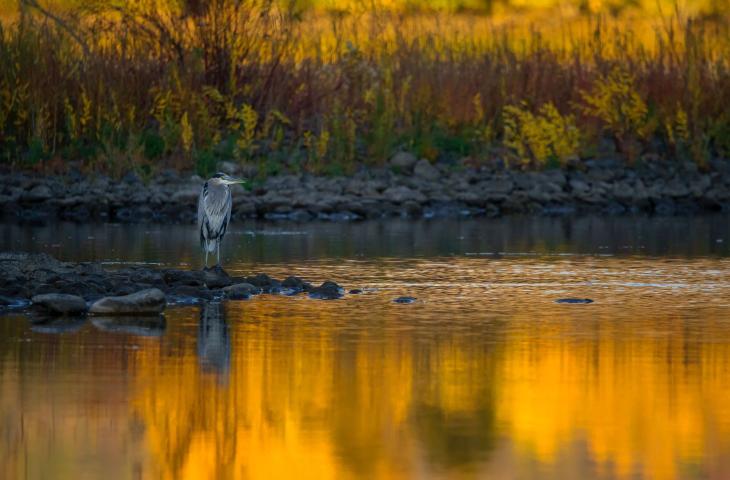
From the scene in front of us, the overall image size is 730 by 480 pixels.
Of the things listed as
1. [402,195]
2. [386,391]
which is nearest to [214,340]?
[386,391]

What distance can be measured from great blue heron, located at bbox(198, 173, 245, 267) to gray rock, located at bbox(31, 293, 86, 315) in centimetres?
369

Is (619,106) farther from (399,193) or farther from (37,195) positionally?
(37,195)

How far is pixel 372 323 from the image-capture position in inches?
510

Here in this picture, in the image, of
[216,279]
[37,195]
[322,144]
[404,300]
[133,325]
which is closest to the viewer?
[133,325]

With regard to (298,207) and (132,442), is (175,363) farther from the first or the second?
(298,207)

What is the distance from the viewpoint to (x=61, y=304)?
1334cm

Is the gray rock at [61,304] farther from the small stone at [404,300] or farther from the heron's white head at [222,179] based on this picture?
the heron's white head at [222,179]

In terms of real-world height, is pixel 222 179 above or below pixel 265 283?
above

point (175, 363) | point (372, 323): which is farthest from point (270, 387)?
point (372, 323)

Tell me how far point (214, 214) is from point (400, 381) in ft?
23.3

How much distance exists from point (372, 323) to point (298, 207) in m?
12.5

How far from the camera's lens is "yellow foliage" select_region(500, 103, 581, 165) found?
91.6 feet

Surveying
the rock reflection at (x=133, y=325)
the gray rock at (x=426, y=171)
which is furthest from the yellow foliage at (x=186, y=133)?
the rock reflection at (x=133, y=325)

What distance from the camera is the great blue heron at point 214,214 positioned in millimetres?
17062
